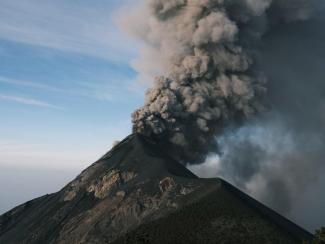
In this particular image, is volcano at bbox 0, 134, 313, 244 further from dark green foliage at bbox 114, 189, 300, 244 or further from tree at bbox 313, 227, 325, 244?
tree at bbox 313, 227, 325, 244

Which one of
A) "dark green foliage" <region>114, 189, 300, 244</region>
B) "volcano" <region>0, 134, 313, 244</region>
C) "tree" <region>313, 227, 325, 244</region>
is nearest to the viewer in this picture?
"tree" <region>313, 227, 325, 244</region>

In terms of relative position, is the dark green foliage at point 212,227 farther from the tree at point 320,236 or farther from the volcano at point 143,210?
the tree at point 320,236

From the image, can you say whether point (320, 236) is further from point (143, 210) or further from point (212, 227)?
point (143, 210)

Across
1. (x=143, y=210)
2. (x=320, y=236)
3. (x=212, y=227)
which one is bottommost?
(x=320, y=236)

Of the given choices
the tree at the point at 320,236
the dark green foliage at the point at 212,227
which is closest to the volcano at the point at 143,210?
the dark green foliage at the point at 212,227

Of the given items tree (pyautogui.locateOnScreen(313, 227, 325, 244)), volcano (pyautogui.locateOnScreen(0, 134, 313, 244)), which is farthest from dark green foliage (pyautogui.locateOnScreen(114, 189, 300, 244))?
tree (pyautogui.locateOnScreen(313, 227, 325, 244))

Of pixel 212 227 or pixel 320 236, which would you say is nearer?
pixel 320 236

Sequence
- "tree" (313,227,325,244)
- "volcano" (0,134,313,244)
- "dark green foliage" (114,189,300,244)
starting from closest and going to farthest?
1. "tree" (313,227,325,244)
2. "dark green foliage" (114,189,300,244)
3. "volcano" (0,134,313,244)

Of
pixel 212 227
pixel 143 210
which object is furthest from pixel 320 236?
pixel 143 210
